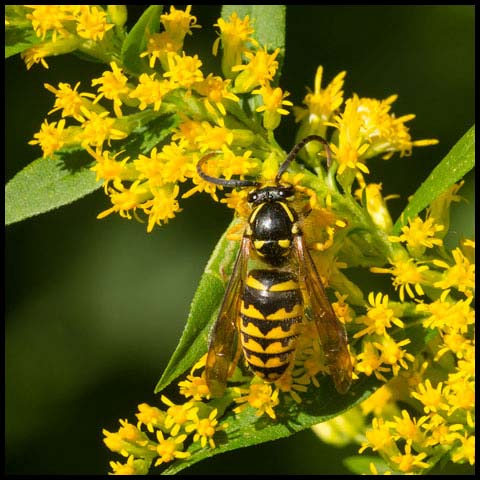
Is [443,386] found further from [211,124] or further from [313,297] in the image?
[211,124]

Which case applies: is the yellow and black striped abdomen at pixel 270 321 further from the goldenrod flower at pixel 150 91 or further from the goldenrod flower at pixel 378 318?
the goldenrod flower at pixel 150 91

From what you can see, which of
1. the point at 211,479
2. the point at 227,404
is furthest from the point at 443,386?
the point at 211,479

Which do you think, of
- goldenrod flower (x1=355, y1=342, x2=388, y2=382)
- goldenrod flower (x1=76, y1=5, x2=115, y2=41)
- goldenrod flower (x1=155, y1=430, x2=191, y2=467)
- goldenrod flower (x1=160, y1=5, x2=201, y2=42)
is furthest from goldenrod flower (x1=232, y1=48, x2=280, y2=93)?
goldenrod flower (x1=155, y1=430, x2=191, y2=467)

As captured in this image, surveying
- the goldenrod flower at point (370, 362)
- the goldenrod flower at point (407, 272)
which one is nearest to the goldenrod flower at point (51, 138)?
the goldenrod flower at point (407, 272)

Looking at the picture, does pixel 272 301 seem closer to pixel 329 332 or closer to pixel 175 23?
pixel 329 332

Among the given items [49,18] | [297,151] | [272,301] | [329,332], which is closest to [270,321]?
[272,301]

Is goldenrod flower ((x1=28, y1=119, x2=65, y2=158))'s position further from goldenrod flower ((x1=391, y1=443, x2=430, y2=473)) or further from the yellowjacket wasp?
goldenrod flower ((x1=391, y1=443, x2=430, y2=473))
